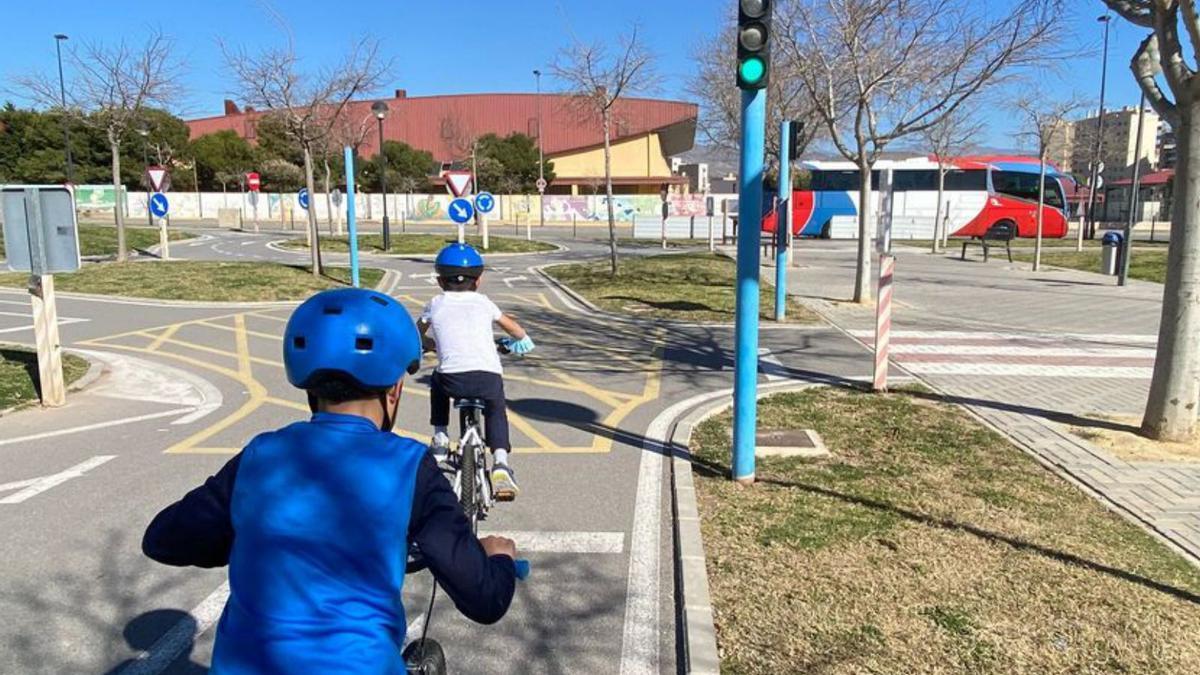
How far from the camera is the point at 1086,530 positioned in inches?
182

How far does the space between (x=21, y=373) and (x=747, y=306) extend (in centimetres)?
822

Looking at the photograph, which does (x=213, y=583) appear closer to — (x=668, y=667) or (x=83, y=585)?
(x=83, y=585)

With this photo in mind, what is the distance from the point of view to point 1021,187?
3853 centimetres

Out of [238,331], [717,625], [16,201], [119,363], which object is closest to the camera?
[717,625]

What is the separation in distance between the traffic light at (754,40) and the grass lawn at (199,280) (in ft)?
41.7

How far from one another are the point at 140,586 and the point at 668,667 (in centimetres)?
275

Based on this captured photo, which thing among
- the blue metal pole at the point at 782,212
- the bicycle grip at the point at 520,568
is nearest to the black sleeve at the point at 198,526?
the bicycle grip at the point at 520,568

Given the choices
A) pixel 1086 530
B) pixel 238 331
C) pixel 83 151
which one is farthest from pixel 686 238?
pixel 83 151

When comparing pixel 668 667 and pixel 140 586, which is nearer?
pixel 668 667

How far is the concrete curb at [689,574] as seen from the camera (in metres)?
3.32

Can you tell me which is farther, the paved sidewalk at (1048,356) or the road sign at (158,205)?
the road sign at (158,205)

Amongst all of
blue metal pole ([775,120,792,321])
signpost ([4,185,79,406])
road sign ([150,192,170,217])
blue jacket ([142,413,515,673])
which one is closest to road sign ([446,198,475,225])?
blue metal pole ([775,120,792,321])

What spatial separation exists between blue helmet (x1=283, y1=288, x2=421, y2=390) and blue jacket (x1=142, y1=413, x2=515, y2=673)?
108mm

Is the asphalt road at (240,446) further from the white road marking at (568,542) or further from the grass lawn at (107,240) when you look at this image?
the grass lawn at (107,240)
